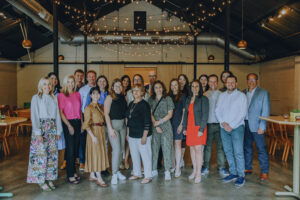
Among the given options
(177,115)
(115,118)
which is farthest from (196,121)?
(115,118)

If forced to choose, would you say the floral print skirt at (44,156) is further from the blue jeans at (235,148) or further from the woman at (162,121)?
the blue jeans at (235,148)

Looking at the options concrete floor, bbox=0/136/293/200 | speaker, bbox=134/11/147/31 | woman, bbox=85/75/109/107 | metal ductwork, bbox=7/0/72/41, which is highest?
speaker, bbox=134/11/147/31

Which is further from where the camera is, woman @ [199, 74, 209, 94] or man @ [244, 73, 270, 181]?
woman @ [199, 74, 209, 94]

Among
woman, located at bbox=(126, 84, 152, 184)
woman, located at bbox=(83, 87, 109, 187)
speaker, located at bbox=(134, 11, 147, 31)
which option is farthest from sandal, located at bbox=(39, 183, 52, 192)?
speaker, located at bbox=(134, 11, 147, 31)

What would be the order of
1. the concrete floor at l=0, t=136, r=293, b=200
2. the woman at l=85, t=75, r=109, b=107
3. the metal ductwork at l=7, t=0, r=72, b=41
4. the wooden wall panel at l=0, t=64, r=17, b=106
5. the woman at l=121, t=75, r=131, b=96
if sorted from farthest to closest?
the wooden wall panel at l=0, t=64, r=17, b=106
the metal ductwork at l=7, t=0, r=72, b=41
the woman at l=121, t=75, r=131, b=96
the woman at l=85, t=75, r=109, b=107
the concrete floor at l=0, t=136, r=293, b=200

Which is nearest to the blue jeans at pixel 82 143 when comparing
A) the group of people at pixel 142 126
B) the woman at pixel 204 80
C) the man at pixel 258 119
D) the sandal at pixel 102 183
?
the group of people at pixel 142 126

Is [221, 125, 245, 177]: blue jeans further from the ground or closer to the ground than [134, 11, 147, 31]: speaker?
closer to the ground

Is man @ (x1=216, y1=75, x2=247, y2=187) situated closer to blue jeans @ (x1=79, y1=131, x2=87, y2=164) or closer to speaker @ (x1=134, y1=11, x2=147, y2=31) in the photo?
blue jeans @ (x1=79, y1=131, x2=87, y2=164)

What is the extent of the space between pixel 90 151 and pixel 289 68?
9635 millimetres

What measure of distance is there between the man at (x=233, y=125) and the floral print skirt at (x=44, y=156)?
2635mm

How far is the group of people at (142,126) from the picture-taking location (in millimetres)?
3494

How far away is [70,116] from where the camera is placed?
3.71 m

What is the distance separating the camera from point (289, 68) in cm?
1003

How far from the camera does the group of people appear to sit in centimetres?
349
